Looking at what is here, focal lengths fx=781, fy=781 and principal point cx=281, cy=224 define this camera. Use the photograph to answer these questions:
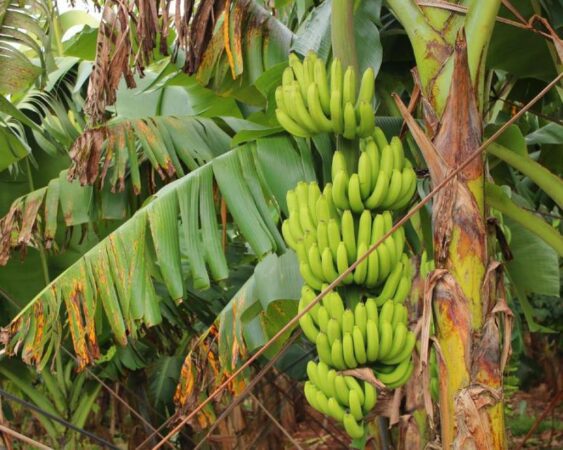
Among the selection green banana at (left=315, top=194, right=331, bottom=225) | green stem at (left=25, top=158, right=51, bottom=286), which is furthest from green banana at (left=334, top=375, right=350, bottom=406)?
green stem at (left=25, top=158, right=51, bottom=286)

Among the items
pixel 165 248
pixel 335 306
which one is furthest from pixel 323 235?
pixel 165 248

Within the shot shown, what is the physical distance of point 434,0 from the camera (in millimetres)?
1643

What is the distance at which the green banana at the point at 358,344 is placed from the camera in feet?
4.91

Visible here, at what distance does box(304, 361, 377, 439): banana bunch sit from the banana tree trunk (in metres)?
0.15

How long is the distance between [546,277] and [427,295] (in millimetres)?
958

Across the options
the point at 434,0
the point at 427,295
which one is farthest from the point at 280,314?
the point at 434,0

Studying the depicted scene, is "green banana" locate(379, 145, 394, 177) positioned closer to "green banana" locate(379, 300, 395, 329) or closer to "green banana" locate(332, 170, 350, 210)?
"green banana" locate(332, 170, 350, 210)

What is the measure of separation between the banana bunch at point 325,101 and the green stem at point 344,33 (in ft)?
0.15

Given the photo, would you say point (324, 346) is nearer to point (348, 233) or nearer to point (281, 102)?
point (348, 233)

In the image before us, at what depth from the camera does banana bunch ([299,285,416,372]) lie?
1507mm

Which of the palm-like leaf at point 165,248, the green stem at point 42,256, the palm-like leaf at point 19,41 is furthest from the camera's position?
the green stem at point 42,256

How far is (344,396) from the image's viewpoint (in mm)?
1527

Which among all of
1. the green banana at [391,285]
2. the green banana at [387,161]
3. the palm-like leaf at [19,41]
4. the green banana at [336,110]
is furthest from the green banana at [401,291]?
the palm-like leaf at [19,41]

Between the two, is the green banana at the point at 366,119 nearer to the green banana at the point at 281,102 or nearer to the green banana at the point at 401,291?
the green banana at the point at 281,102
